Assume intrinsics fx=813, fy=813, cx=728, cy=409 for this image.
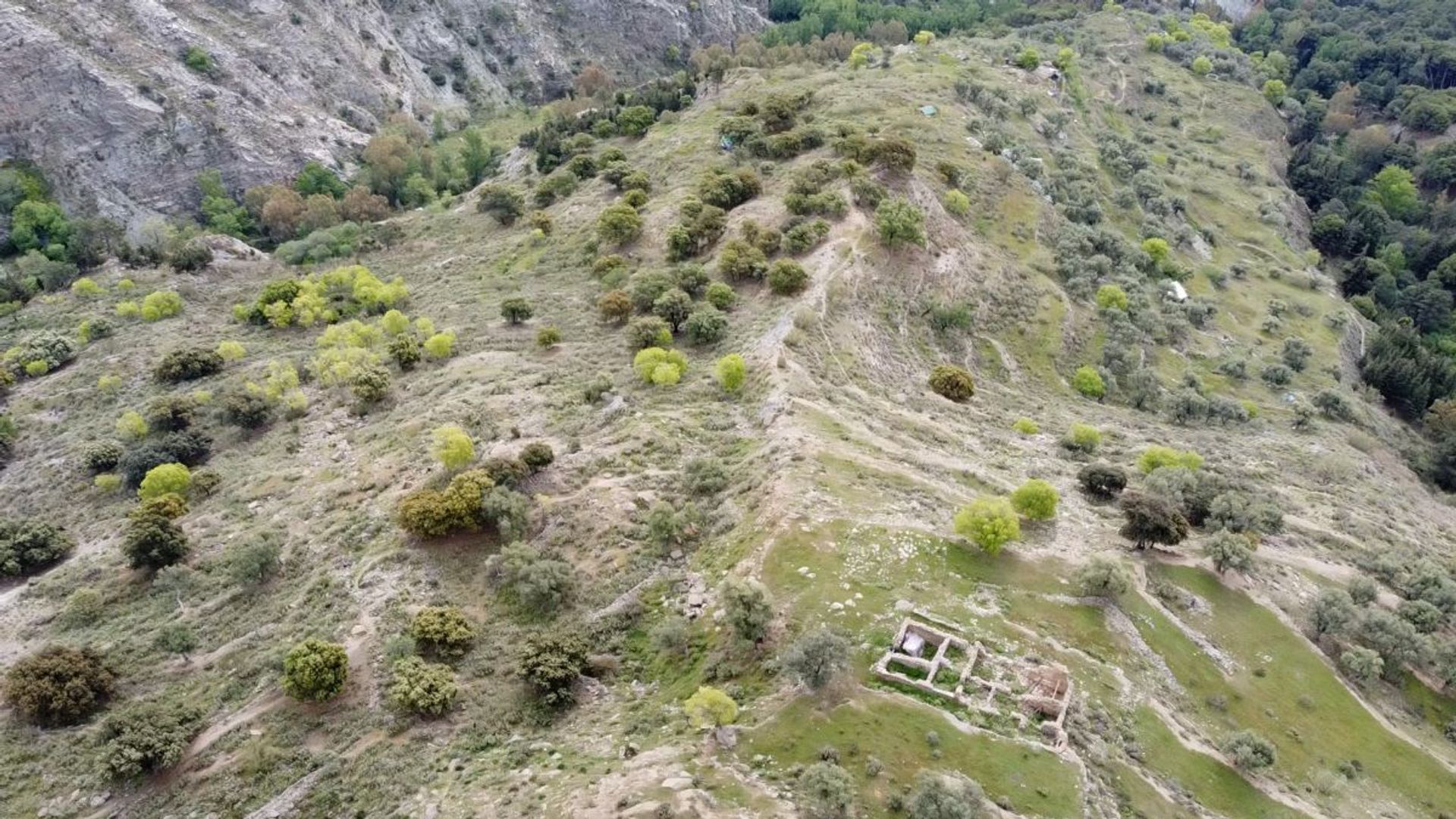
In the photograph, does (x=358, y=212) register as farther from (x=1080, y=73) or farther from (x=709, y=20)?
(x=1080, y=73)

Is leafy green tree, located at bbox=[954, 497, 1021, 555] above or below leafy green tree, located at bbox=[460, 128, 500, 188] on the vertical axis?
above

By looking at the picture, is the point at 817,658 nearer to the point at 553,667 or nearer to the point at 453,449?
the point at 553,667

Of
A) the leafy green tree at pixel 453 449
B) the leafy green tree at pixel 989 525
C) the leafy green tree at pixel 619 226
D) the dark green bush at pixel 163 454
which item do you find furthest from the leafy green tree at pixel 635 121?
the leafy green tree at pixel 989 525

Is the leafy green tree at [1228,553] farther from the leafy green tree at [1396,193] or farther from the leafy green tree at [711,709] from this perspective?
the leafy green tree at [1396,193]

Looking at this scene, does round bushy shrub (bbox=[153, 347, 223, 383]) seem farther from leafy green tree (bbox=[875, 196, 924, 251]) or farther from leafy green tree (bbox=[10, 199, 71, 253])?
leafy green tree (bbox=[875, 196, 924, 251])

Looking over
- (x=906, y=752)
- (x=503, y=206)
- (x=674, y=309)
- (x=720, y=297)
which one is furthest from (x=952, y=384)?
(x=503, y=206)

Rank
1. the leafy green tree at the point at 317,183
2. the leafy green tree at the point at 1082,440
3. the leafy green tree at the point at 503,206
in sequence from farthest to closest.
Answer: the leafy green tree at the point at 317,183
the leafy green tree at the point at 503,206
the leafy green tree at the point at 1082,440

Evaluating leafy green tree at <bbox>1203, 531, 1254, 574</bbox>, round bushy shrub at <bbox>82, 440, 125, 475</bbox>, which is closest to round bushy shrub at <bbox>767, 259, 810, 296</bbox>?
leafy green tree at <bbox>1203, 531, 1254, 574</bbox>
